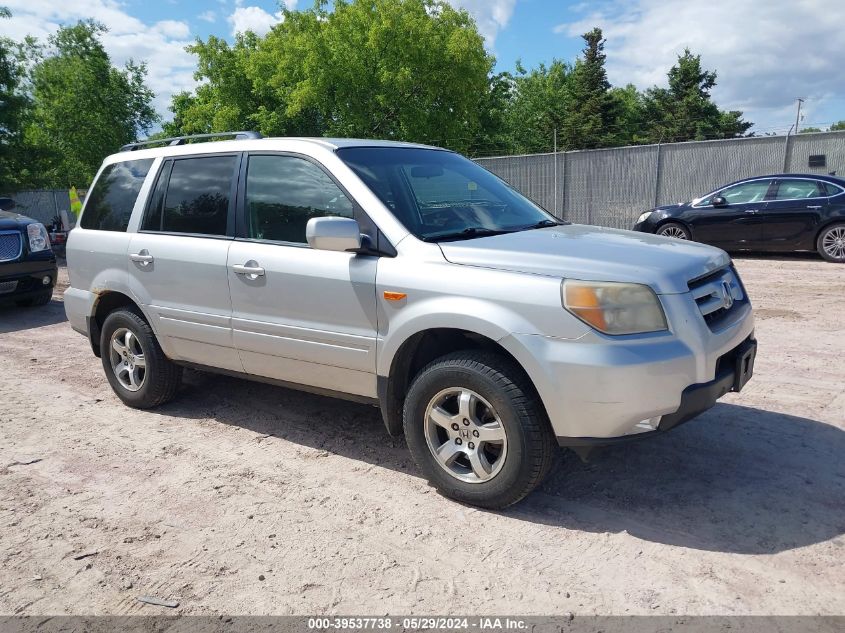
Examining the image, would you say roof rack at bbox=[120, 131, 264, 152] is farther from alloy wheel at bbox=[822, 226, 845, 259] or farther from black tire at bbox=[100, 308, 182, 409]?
alloy wheel at bbox=[822, 226, 845, 259]

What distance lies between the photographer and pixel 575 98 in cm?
5625

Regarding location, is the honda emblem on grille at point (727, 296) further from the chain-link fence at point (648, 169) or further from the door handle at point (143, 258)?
the chain-link fence at point (648, 169)

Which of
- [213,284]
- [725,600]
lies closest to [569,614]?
[725,600]

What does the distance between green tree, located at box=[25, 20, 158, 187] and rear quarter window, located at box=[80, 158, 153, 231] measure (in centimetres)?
2907

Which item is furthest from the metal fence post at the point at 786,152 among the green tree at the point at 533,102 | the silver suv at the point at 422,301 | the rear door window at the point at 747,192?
the green tree at the point at 533,102

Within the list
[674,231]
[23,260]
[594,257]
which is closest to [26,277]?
[23,260]

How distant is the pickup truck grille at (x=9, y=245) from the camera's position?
9102 mm

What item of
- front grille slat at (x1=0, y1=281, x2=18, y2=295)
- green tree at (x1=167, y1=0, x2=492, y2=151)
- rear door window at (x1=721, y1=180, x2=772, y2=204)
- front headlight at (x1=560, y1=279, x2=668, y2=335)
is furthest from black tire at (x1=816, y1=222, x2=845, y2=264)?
green tree at (x1=167, y1=0, x2=492, y2=151)

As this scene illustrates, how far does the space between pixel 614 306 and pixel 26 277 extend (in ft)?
29.7

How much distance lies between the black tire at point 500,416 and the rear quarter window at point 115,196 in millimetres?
2919

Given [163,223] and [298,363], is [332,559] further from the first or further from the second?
[163,223]

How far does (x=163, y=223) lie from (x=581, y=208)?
1681 cm

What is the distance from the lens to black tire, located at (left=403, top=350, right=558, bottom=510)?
10.4 feet

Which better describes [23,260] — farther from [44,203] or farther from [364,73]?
[364,73]
